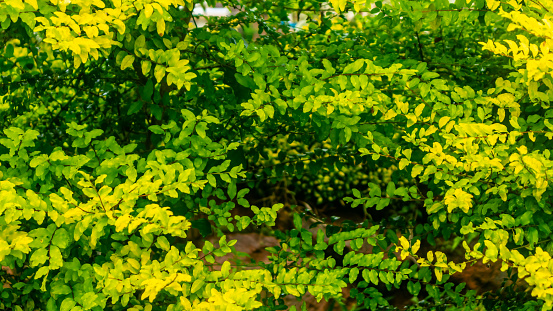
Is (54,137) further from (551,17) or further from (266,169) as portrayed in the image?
(551,17)

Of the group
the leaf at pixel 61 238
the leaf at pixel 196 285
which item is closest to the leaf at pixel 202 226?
the leaf at pixel 196 285

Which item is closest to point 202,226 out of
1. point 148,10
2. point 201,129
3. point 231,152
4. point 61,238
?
point 231,152

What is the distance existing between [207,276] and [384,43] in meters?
1.90

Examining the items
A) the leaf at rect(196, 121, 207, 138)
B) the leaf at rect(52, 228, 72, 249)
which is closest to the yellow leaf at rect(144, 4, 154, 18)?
the leaf at rect(196, 121, 207, 138)

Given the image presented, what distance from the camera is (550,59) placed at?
2.08 metres

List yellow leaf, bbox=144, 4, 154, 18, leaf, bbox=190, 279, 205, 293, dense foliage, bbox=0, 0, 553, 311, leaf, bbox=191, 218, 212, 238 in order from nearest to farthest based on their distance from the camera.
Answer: yellow leaf, bbox=144, 4, 154, 18 → dense foliage, bbox=0, 0, 553, 311 → leaf, bbox=190, 279, 205, 293 → leaf, bbox=191, 218, 212, 238

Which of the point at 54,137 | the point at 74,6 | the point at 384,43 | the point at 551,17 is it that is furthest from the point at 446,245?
the point at 74,6

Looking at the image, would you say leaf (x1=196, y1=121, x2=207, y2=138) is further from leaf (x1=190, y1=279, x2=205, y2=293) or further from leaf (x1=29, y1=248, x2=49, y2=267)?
leaf (x1=29, y1=248, x2=49, y2=267)

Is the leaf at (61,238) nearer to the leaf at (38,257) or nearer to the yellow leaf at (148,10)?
the leaf at (38,257)

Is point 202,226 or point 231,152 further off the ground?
point 231,152

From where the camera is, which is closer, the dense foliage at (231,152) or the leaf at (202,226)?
the dense foliage at (231,152)

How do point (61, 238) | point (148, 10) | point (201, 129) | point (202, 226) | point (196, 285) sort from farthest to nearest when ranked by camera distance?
1. point (202, 226)
2. point (201, 129)
3. point (196, 285)
4. point (61, 238)
5. point (148, 10)

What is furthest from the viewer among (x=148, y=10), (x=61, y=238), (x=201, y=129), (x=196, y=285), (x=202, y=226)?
(x=202, y=226)

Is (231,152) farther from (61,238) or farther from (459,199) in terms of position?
(459,199)
